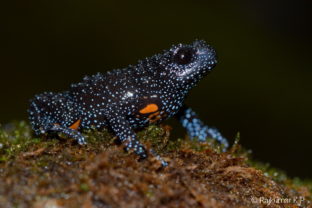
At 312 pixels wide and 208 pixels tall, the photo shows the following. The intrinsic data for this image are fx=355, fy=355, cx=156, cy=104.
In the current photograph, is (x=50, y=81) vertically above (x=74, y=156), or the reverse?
(x=50, y=81)

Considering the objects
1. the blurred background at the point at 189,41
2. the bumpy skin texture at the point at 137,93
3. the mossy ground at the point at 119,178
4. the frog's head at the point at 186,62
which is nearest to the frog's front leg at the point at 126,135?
the bumpy skin texture at the point at 137,93

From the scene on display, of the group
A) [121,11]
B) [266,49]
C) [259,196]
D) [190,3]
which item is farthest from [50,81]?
[259,196]

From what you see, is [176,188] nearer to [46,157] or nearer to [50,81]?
[46,157]

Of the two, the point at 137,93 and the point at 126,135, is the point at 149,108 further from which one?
the point at 126,135

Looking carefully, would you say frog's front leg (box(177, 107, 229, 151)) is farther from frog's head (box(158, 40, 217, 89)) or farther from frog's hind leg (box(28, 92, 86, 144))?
frog's hind leg (box(28, 92, 86, 144))

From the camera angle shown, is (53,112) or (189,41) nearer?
(53,112)

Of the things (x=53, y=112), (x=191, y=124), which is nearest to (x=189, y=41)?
(x=191, y=124)

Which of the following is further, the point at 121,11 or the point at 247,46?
the point at 121,11
